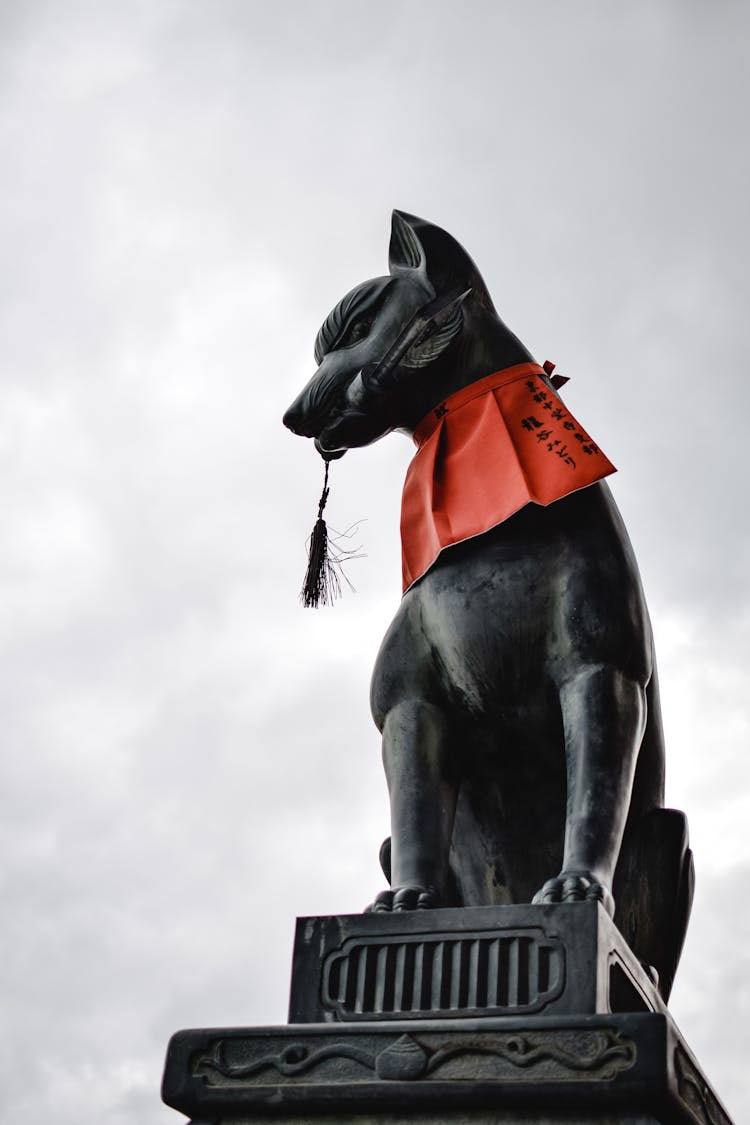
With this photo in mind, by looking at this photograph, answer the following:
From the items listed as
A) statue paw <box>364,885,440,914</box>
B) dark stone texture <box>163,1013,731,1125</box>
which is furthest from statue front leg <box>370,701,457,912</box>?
dark stone texture <box>163,1013,731,1125</box>

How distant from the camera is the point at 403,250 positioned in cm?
425

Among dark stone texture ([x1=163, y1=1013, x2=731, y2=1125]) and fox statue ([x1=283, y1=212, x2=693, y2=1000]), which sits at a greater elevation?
fox statue ([x1=283, y1=212, x2=693, y2=1000])

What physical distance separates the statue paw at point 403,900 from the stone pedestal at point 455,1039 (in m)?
0.16

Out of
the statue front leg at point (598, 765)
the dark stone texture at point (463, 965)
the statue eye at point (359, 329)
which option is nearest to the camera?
the dark stone texture at point (463, 965)

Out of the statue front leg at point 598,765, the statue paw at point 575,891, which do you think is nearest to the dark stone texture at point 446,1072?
the statue paw at point 575,891

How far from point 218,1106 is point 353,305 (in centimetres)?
238

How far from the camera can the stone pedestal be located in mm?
2594

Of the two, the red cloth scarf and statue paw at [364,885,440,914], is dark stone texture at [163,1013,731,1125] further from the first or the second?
the red cloth scarf

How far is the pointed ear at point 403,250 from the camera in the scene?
13.7ft

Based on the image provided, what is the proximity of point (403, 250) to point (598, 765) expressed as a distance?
1.88m

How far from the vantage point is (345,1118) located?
276 cm

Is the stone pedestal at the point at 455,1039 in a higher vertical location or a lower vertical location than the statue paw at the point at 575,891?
lower

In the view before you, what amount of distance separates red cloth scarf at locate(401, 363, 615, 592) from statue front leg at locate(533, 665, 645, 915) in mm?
559

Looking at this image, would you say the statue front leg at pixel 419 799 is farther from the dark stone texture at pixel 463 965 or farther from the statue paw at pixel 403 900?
the dark stone texture at pixel 463 965
